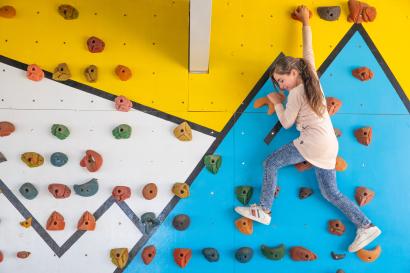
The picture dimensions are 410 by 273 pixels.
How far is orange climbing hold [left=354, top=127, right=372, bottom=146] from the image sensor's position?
219 cm

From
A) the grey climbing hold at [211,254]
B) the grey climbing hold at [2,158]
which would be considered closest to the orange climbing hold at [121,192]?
the grey climbing hold at [211,254]

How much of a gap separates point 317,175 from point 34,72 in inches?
68.0

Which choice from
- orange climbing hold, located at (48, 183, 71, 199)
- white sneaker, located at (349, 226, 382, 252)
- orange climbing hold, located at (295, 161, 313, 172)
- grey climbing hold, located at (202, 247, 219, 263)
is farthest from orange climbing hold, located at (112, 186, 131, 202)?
white sneaker, located at (349, 226, 382, 252)

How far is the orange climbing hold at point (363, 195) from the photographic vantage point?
219 cm

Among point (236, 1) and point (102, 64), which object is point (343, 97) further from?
point (102, 64)

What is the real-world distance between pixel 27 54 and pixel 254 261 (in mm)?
1803

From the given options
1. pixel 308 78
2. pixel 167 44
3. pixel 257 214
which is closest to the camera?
pixel 308 78

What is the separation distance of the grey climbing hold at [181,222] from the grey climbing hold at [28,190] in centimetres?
82

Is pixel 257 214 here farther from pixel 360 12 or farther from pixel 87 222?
pixel 360 12

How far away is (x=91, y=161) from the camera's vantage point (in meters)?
2.15

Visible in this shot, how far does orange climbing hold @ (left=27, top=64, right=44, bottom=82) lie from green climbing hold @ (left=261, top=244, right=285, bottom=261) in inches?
64.5

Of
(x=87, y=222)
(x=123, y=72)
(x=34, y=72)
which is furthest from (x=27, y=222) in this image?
(x=123, y=72)

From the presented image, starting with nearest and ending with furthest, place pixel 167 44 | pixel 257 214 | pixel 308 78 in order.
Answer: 1. pixel 308 78
2. pixel 257 214
3. pixel 167 44

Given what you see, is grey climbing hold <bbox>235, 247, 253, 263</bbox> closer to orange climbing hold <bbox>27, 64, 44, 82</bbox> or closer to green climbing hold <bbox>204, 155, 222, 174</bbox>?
green climbing hold <bbox>204, 155, 222, 174</bbox>
